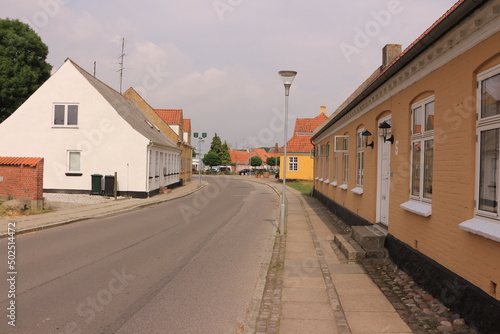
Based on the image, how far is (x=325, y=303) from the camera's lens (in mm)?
5473

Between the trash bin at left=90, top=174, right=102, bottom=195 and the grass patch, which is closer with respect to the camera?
the trash bin at left=90, top=174, right=102, bottom=195

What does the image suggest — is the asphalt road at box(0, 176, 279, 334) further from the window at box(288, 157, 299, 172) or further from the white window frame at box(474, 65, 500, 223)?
the window at box(288, 157, 299, 172)

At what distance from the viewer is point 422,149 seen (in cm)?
682

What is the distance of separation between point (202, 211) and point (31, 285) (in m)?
11.4

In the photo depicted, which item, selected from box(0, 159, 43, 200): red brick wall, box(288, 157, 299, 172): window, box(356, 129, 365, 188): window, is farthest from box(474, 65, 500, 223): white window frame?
box(288, 157, 299, 172): window

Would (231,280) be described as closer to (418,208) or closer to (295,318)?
(295,318)

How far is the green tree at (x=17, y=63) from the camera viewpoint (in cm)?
3192

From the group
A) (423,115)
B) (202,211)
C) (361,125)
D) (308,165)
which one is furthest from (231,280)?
(308,165)

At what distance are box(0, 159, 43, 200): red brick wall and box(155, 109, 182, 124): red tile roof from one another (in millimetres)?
24962

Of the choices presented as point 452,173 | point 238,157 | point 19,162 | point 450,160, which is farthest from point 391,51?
point 238,157

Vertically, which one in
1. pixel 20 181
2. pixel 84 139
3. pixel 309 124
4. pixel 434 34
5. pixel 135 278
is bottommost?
pixel 135 278

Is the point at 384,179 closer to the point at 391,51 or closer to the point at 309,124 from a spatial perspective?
the point at 391,51

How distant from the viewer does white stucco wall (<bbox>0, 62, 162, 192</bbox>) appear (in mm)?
22281

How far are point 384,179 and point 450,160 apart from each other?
3912 mm
